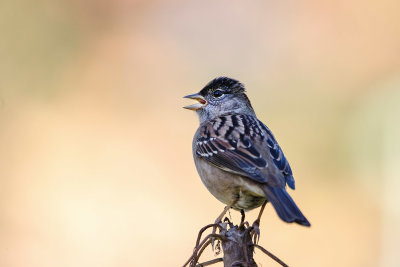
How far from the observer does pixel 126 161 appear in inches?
328

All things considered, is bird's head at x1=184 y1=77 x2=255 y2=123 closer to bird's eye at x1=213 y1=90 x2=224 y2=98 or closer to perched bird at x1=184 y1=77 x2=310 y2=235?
bird's eye at x1=213 y1=90 x2=224 y2=98

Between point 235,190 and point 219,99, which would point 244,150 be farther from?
point 219,99

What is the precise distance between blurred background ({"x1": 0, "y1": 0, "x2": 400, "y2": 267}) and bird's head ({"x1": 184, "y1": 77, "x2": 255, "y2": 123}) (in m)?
1.56

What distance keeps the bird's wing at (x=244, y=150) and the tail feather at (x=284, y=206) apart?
10cm

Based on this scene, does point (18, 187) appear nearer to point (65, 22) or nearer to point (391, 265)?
point (65, 22)

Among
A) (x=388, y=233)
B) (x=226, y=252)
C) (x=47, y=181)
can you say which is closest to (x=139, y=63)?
(x=47, y=181)

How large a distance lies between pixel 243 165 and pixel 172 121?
4304mm

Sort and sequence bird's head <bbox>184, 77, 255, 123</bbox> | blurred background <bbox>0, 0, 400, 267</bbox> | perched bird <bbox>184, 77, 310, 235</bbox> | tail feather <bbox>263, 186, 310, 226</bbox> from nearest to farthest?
tail feather <bbox>263, 186, 310, 226</bbox> → perched bird <bbox>184, 77, 310, 235</bbox> → bird's head <bbox>184, 77, 255, 123</bbox> → blurred background <bbox>0, 0, 400, 267</bbox>

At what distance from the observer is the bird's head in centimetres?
582

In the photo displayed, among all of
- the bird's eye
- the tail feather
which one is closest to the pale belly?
the tail feather

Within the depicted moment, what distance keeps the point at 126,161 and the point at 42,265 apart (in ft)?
5.66

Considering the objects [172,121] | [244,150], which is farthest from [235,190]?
[172,121]

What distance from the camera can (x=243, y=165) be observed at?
440 cm

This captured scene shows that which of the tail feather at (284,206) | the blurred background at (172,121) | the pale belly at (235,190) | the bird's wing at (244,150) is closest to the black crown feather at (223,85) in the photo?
the bird's wing at (244,150)
